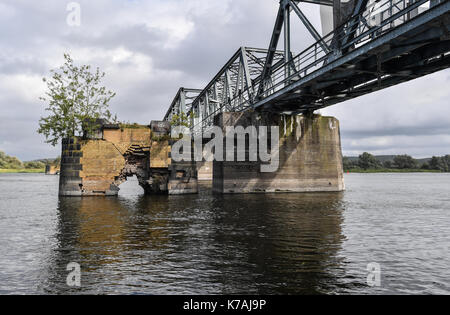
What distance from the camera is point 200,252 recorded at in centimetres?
991

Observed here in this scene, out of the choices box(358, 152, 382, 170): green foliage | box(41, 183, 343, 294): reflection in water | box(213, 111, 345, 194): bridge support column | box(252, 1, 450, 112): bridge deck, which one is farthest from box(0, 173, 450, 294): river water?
box(358, 152, 382, 170): green foliage

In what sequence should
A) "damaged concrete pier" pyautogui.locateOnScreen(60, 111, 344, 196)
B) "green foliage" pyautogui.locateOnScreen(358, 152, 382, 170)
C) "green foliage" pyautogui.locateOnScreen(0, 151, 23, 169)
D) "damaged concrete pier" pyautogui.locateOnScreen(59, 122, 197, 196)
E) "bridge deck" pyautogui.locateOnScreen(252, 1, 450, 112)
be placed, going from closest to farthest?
"bridge deck" pyautogui.locateOnScreen(252, 1, 450, 112), "damaged concrete pier" pyautogui.locateOnScreen(59, 122, 197, 196), "damaged concrete pier" pyautogui.locateOnScreen(60, 111, 344, 196), "green foliage" pyautogui.locateOnScreen(0, 151, 23, 169), "green foliage" pyautogui.locateOnScreen(358, 152, 382, 170)

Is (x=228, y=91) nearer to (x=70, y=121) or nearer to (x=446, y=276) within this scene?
(x=70, y=121)

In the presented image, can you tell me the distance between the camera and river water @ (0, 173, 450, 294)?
714 centimetres

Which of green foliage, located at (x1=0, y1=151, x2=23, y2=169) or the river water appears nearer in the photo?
the river water

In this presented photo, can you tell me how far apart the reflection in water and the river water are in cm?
3

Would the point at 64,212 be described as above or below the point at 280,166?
below

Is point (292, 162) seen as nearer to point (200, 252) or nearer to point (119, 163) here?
point (119, 163)

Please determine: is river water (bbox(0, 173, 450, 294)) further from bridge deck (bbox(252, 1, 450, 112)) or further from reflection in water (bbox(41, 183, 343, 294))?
bridge deck (bbox(252, 1, 450, 112))

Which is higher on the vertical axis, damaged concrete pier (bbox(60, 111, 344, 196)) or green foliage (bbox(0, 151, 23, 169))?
green foliage (bbox(0, 151, 23, 169))

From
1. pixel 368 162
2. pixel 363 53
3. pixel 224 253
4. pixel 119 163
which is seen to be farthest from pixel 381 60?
pixel 368 162

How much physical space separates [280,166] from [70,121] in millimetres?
20485
